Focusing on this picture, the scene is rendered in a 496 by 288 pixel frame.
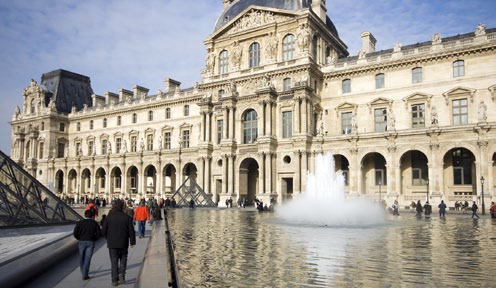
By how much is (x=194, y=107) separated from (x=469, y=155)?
34216mm

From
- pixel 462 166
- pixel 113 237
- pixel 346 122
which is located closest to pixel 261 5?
pixel 346 122

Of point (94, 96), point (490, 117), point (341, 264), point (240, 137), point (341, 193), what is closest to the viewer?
point (341, 264)

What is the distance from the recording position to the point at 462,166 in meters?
38.9

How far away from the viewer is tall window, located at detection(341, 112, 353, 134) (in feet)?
150

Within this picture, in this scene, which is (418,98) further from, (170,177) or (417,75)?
(170,177)

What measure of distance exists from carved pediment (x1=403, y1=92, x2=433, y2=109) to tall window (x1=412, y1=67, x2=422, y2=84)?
142 centimetres

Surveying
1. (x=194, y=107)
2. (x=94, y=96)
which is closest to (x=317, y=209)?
(x=194, y=107)

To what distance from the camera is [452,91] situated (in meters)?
40.2

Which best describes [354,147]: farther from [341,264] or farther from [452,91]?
[341,264]

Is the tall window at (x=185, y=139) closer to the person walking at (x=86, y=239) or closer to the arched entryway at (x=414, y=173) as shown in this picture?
the arched entryway at (x=414, y=173)

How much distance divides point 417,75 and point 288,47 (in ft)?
45.3

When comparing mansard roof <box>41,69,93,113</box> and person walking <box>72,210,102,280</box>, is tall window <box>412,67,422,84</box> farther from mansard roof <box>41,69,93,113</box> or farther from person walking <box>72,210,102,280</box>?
mansard roof <box>41,69,93,113</box>

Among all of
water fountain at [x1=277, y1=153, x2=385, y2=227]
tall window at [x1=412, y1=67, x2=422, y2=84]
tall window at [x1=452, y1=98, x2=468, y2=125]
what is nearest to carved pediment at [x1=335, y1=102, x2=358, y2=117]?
tall window at [x1=412, y1=67, x2=422, y2=84]

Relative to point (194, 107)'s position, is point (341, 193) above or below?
below
